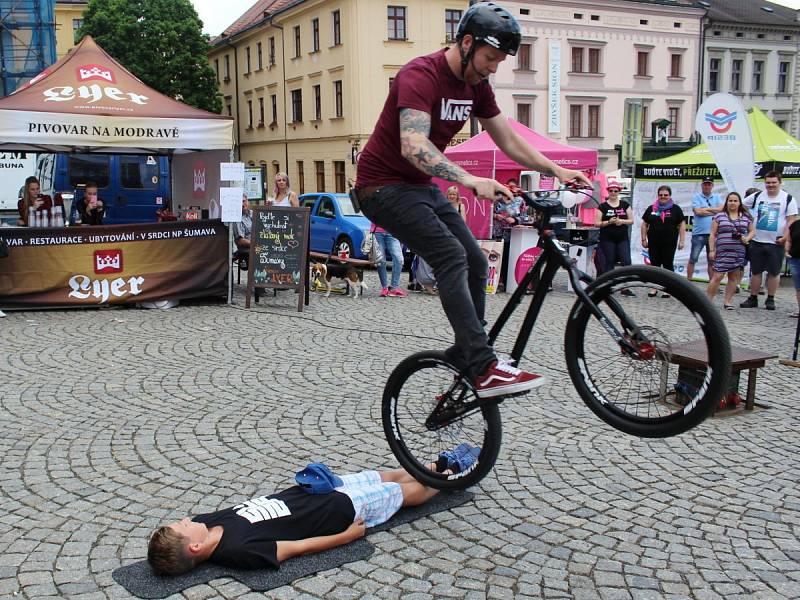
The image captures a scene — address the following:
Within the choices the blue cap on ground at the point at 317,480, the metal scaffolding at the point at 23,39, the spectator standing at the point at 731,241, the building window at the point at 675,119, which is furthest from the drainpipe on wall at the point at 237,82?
the blue cap on ground at the point at 317,480

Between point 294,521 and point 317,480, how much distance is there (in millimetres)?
254

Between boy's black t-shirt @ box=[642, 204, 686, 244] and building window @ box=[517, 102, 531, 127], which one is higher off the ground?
building window @ box=[517, 102, 531, 127]

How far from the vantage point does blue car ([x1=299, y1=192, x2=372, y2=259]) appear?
17.6m

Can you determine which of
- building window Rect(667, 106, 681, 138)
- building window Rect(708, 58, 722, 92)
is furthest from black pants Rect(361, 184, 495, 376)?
building window Rect(708, 58, 722, 92)

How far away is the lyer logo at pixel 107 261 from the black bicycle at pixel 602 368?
792 centimetres

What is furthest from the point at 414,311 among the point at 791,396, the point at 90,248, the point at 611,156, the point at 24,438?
the point at 611,156

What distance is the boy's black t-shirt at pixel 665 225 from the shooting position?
1310 centimetres

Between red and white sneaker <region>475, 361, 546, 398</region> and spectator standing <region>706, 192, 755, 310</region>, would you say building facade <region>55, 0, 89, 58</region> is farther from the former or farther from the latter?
red and white sneaker <region>475, 361, 546, 398</region>

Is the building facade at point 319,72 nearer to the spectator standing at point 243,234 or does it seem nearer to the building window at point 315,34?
the building window at point 315,34

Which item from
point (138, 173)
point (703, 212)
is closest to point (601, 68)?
point (138, 173)

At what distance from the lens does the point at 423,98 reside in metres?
3.48

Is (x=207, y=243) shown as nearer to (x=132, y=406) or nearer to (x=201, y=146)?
(x=201, y=146)

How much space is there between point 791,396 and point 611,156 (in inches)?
1549

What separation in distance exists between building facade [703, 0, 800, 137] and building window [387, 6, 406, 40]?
20.0 m
